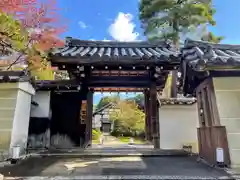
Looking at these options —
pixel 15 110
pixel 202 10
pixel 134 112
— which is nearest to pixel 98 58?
pixel 15 110

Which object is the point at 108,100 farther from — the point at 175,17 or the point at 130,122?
the point at 175,17

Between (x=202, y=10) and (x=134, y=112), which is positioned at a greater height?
(x=202, y=10)

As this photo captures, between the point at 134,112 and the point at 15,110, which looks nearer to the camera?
the point at 15,110

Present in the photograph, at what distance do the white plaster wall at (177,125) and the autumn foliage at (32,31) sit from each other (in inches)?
179

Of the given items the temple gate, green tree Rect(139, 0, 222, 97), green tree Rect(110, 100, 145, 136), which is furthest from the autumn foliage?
green tree Rect(110, 100, 145, 136)

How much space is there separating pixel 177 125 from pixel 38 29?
6072 millimetres

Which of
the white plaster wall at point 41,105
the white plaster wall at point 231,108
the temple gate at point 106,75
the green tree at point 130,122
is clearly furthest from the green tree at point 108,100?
the white plaster wall at point 231,108

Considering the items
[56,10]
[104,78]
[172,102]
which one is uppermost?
[56,10]

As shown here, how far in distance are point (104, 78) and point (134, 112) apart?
1318cm

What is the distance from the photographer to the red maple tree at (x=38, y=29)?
6.35 metres

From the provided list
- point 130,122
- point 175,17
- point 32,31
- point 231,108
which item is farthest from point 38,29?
point 130,122

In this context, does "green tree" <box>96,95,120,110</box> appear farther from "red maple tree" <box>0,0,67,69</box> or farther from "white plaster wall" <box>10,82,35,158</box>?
"white plaster wall" <box>10,82,35,158</box>

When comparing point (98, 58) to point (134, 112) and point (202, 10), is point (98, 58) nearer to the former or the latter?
point (202, 10)

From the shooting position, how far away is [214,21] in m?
14.2
